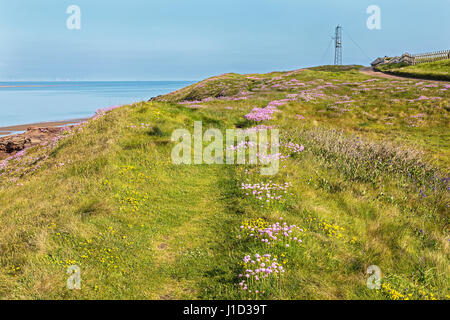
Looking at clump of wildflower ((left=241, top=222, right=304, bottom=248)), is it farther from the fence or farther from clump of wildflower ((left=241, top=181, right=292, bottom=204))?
the fence

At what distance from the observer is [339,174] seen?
31.5ft

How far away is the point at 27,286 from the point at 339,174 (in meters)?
10.0

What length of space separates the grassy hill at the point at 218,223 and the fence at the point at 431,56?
189 feet

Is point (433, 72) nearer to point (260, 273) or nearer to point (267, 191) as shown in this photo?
point (267, 191)

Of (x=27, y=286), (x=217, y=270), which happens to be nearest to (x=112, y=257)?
(x=27, y=286)

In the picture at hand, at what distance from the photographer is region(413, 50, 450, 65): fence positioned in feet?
173

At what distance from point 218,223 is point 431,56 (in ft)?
237

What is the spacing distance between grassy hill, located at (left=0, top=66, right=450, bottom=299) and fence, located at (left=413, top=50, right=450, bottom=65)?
5748 cm

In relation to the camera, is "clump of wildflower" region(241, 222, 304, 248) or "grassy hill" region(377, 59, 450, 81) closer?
"clump of wildflower" region(241, 222, 304, 248)

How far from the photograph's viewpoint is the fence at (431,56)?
5285 cm

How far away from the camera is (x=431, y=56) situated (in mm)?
55156

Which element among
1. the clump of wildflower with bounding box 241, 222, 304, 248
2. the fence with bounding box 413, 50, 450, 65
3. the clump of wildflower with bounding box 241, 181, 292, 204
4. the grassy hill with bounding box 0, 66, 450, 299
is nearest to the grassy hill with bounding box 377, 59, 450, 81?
the fence with bounding box 413, 50, 450, 65
